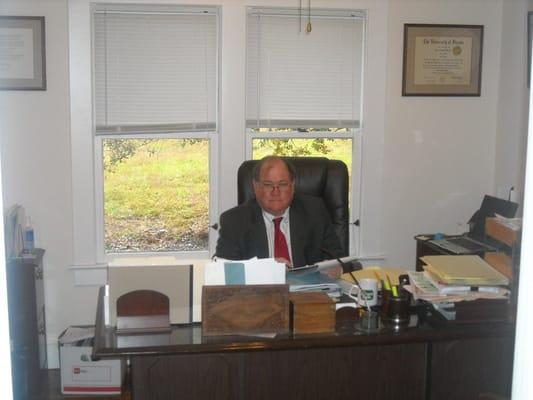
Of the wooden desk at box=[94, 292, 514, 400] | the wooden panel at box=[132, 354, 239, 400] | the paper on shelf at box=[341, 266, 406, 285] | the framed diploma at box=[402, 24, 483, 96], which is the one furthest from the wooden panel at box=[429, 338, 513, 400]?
the framed diploma at box=[402, 24, 483, 96]

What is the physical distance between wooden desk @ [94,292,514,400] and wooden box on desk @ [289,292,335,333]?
41 millimetres

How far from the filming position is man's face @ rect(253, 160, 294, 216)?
2.79m

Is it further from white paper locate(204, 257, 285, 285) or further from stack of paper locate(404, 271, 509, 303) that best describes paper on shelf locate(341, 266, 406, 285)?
white paper locate(204, 257, 285, 285)

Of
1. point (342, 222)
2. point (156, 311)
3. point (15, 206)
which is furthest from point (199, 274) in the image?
point (15, 206)

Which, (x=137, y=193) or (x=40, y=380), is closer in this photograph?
(x=40, y=380)

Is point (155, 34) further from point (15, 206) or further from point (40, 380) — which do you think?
point (40, 380)

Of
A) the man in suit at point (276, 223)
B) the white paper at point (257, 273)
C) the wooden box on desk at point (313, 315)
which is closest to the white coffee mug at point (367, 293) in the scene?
the wooden box on desk at point (313, 315)

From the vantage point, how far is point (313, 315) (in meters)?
2.01

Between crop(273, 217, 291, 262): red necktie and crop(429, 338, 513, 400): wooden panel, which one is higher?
crop(273, 217, 291, 262): red necktie

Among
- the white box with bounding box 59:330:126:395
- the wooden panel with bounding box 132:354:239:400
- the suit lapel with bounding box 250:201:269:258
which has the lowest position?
the white box with bounding box 59:330:126:395

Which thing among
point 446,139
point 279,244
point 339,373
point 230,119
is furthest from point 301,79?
point 339,373

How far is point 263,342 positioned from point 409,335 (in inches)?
18.5

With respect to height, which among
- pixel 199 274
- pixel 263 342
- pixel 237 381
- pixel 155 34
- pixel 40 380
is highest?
pixel 155 34

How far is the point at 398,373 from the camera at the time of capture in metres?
2.03
